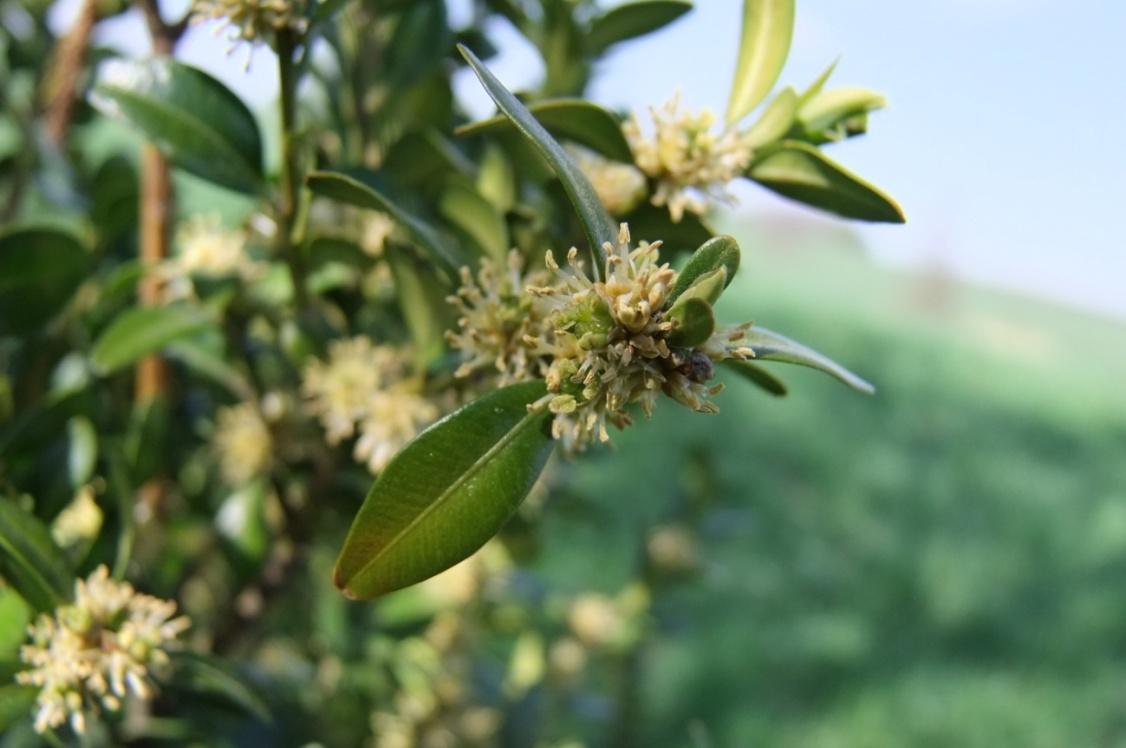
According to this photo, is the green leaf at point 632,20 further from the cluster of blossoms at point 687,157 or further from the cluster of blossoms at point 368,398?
the cluster of blossoms at point 368,398

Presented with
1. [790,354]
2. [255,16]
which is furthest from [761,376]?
[255,16]

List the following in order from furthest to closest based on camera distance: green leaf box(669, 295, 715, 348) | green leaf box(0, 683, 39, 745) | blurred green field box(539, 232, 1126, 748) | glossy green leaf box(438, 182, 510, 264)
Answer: blurred green field box(539, 232, 1126, 748), glossy green leaf box(438, 182, 510, 264), green leaf box(0, 683, 39, 745), green leaf box(669, 295, 715, 348)

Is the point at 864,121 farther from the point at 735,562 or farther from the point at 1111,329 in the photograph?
the point at 1111,329

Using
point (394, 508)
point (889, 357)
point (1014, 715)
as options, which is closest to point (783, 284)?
point (889, 357)

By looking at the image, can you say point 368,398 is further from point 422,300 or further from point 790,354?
point 790,354

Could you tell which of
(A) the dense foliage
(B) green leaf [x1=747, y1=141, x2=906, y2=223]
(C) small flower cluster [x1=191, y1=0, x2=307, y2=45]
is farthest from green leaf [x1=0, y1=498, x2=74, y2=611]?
(B) green leaf [x1=747, y1=141, x2=906, y2=223]

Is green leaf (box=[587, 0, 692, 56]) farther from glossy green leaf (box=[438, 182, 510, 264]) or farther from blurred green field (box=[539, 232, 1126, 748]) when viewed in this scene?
blurred green field (box=[539, 232, 1126, 748])
